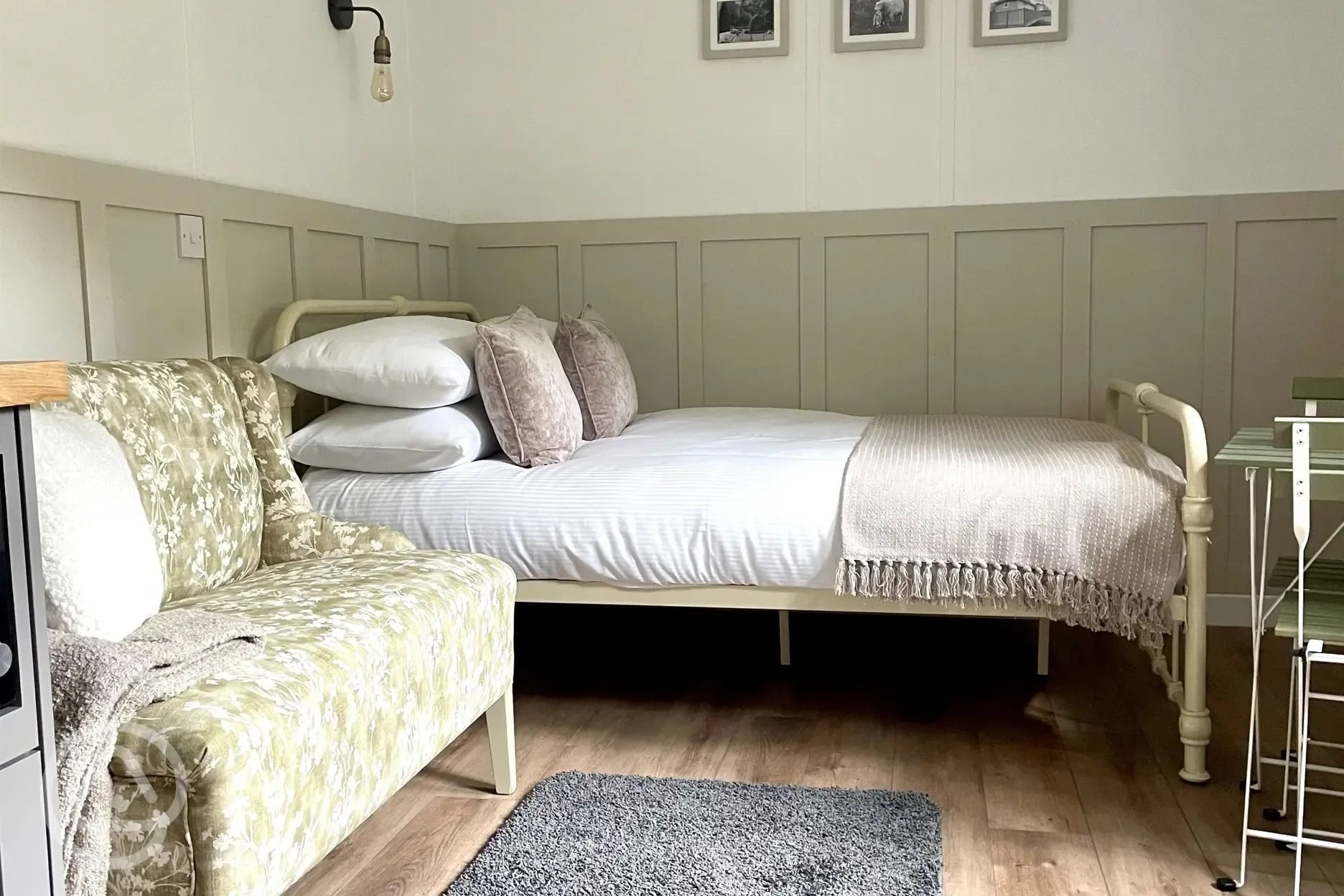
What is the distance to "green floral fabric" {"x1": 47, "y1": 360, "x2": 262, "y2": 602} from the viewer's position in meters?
1.88

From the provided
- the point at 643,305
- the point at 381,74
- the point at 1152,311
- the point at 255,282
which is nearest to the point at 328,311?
the point at 255,282

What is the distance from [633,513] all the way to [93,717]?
1.26 m

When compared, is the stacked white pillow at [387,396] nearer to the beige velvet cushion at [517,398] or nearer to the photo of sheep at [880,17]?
the beige velvet cushion at [517,398]

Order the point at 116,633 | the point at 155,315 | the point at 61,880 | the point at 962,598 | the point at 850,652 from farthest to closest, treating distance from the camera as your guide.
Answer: the point at 850,652
the point at 155,315
the point at 962,598
the point at 116,633
the point at 61,880

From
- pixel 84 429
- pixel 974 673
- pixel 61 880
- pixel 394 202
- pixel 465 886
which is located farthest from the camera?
pixel 394 202

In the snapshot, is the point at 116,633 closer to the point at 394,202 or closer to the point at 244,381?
the point at 244,381

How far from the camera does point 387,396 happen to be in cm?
250

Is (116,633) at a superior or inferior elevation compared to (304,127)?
inferior

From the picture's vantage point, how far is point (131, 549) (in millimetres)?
1586

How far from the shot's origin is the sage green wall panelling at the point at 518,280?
12.6 feet

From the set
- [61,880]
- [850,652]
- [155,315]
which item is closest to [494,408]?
[155,315]

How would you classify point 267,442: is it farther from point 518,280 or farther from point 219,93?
point 518,280

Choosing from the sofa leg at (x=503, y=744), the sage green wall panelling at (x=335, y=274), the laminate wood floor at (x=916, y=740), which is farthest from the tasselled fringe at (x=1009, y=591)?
the sage green wall panelling at (x=335, y=274)

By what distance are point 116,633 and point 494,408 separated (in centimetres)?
114
